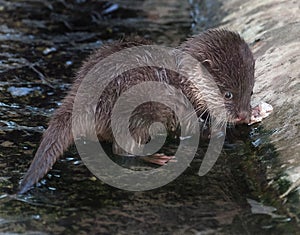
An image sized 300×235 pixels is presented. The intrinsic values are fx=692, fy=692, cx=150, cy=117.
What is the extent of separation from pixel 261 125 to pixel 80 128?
1190 mm

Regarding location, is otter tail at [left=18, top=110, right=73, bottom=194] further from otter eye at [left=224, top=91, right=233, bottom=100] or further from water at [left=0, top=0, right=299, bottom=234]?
otter eye at [left=224, top=91, right=233, bottom=100]

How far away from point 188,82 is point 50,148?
1102 mm

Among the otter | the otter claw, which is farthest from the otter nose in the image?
the otter claw

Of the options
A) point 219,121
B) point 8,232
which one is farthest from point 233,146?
point 8,232

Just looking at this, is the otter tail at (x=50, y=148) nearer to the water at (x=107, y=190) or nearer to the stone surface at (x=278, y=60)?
the water at (x=107, y=190)

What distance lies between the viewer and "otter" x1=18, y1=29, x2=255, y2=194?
13.5 feet

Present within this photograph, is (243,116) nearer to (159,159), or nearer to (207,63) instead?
(207,63)

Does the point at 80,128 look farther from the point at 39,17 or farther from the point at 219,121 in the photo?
the point at 39,17

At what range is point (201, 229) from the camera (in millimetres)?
3301

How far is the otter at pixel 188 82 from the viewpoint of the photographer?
13.5 ft

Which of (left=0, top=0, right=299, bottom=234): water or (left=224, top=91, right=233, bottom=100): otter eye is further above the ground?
(left=224, top=91, right=233, bottom=100): otter eye

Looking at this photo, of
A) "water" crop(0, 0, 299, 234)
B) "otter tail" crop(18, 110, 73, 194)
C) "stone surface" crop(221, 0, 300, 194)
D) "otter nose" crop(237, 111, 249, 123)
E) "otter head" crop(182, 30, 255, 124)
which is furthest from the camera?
"otter nose" crop(237, 111, 249, 123)

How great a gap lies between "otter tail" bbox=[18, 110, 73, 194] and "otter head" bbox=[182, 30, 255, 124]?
976 millimetres

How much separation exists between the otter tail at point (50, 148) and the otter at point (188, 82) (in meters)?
0.01
